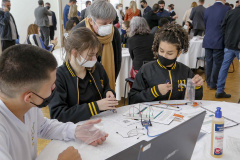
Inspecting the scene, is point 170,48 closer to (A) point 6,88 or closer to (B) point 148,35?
(A) point 6,88

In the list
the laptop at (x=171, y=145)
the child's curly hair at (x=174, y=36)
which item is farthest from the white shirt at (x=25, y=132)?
the child's curly hair at (x=174, y=36)

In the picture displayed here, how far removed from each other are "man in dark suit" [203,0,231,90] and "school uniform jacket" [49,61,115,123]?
10.3ft

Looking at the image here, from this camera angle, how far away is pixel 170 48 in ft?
6.93

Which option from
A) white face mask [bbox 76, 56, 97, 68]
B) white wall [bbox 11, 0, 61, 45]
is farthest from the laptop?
white wall [bbox 11, 0, 61, 45]

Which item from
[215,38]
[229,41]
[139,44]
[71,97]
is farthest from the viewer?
[215,38]

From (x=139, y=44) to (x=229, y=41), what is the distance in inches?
61.3

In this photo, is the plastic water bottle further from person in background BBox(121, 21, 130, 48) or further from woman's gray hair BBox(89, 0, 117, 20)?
person in background BBox(121, 21, 130, 48)

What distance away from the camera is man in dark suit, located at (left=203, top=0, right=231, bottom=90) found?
4430 millimetres

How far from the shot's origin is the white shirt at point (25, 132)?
1.03 m

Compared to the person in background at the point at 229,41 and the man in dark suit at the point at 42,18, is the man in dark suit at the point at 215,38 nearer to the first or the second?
the person in background at the point at 229,41

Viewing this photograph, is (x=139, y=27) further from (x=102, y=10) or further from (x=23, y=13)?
(x=23, y=13)

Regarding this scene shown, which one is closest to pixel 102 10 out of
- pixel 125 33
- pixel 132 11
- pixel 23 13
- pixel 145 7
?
pixel 125 33

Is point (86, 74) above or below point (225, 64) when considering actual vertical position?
above

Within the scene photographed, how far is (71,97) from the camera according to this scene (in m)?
Result: 1.80
